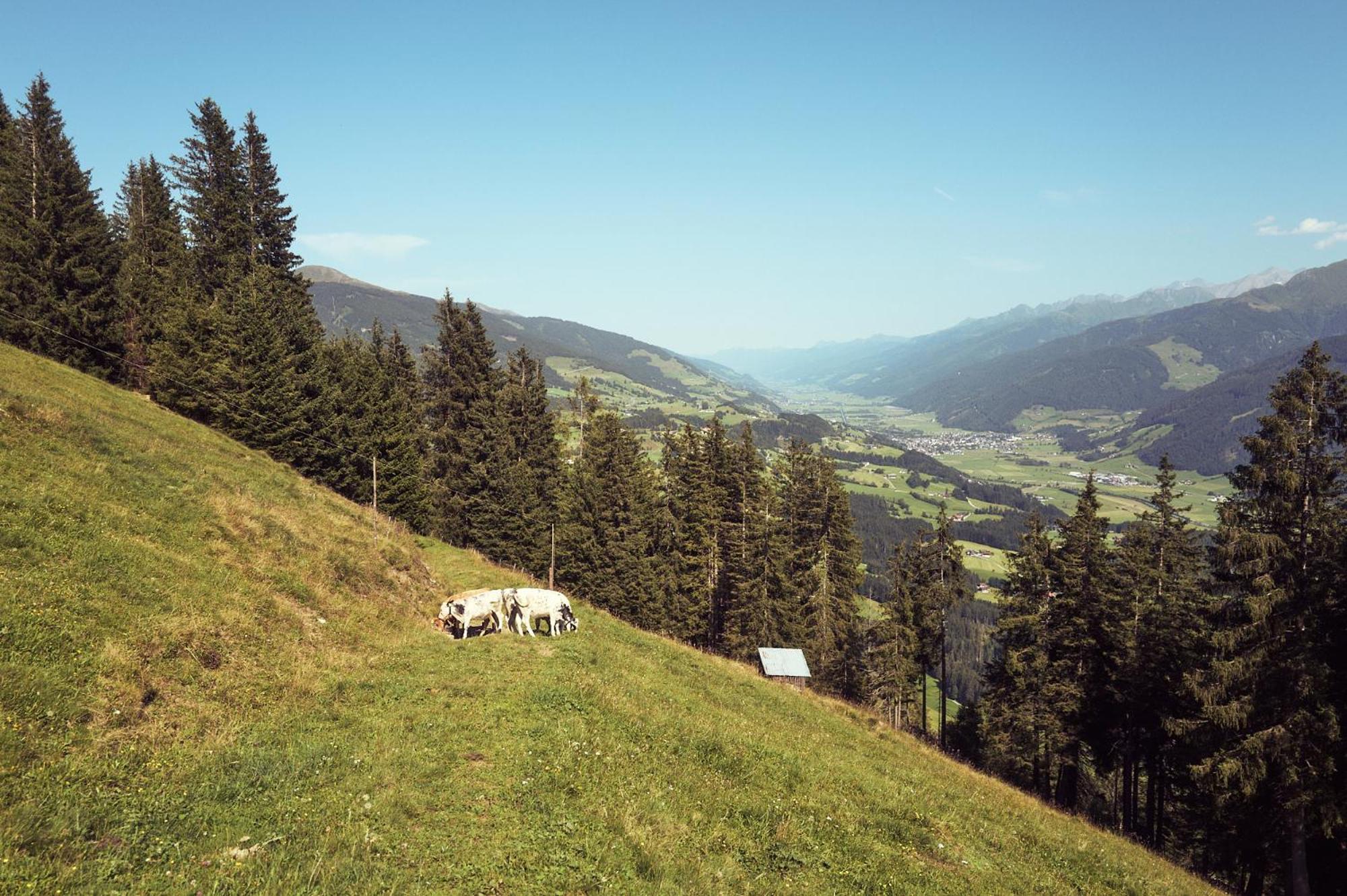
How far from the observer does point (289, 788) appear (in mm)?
9578

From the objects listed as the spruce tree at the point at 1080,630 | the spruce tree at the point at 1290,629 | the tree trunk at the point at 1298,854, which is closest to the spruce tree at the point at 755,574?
the spruce tree at the point at 1080,630

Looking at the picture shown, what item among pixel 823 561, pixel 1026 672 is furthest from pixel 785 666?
pixel 1026 672

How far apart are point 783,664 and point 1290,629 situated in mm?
22030

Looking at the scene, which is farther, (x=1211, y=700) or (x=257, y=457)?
(x=257, y=457)

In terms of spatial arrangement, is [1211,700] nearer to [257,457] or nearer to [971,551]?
[257,457]

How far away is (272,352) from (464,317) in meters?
17.0

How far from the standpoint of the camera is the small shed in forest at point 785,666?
112 feet

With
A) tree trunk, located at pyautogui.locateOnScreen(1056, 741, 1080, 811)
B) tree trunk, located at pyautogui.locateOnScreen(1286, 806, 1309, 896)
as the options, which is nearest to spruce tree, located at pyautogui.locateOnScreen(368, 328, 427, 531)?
tree trunk, located at pyautogui.locateOnScreen(1056, 741, 1080, 811)

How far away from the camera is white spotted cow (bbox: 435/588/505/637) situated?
2058 centimetres

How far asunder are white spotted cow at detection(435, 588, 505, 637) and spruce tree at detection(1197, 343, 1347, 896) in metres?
27.9

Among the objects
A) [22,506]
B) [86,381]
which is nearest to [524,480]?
[86,381]

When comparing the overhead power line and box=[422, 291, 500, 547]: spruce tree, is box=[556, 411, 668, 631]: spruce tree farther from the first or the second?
the overhead power line

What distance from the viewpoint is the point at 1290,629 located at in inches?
880

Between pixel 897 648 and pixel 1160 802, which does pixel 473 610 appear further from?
pixel 1160 802
